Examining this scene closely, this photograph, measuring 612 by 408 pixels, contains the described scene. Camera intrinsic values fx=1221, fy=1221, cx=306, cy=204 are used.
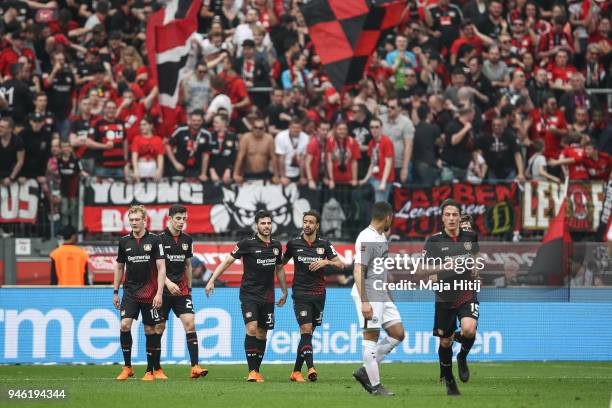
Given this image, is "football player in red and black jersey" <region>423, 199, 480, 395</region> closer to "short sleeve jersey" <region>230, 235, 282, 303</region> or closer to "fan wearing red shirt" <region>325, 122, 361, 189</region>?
"short sleeve jersey" <region>230, 235, 282, 303</region>

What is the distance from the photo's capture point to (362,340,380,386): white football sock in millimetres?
13656

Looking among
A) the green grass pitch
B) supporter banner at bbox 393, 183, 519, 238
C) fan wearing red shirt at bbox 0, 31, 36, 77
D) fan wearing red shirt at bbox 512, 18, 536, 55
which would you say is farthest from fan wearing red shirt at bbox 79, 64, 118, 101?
fan wearing red shirt at bbox 512, 18, 536, 55

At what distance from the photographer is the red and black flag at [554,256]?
69.0 ft

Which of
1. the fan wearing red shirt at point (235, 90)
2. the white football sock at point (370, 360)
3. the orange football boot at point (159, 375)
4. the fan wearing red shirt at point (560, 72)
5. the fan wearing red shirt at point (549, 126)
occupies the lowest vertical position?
the orange football boot at point (159, 375)

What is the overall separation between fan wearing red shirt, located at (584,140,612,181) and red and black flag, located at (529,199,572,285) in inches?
84.7

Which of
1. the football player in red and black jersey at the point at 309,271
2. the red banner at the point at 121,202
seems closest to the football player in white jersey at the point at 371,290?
the football player in red and black jersey at the point at 309,271

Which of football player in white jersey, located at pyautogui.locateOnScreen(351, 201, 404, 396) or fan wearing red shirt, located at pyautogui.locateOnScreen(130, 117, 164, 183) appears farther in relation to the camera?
fan wearing red shirt, located at pyautogui.locateOnScreen(130, 117, 164, 183)

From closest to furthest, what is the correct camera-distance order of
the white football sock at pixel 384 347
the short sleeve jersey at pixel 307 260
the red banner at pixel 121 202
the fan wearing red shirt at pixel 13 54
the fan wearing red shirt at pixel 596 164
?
the white football sock at pixel 384 347 → the short sleeve jersey at pixel 307 260 → the red banner at pixel 121 202 → the fan wearing red shirt at pixel 596 164 → the fan wearing red shirt at pixel 13 54

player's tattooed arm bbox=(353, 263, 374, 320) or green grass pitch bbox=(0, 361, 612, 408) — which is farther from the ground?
player's tattooed arm bbox=(353, 263, 374, 320)

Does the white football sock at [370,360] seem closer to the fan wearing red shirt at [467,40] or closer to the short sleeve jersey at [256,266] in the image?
the short sleeve jersey at [256,266]

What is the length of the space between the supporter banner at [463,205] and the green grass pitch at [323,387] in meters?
3.54

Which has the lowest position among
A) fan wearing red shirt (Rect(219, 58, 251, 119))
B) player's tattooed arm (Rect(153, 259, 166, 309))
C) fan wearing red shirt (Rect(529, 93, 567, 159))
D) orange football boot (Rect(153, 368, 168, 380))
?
orange football boot (Rect(153, 368, 168, 380))

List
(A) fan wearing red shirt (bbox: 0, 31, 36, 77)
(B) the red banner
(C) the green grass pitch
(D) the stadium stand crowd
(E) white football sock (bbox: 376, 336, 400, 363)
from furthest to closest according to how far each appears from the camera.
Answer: (A) fan wearing red shirt (bbox: 0, 31, 36, 77), (D) the stadium stand crowd, (B) the red banner, (E) white football sock (bbox: 376, 336, 400, 363), (C) the green grass pitch

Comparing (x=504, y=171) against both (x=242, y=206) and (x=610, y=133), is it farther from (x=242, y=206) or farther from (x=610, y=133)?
(x=242, y=206)
